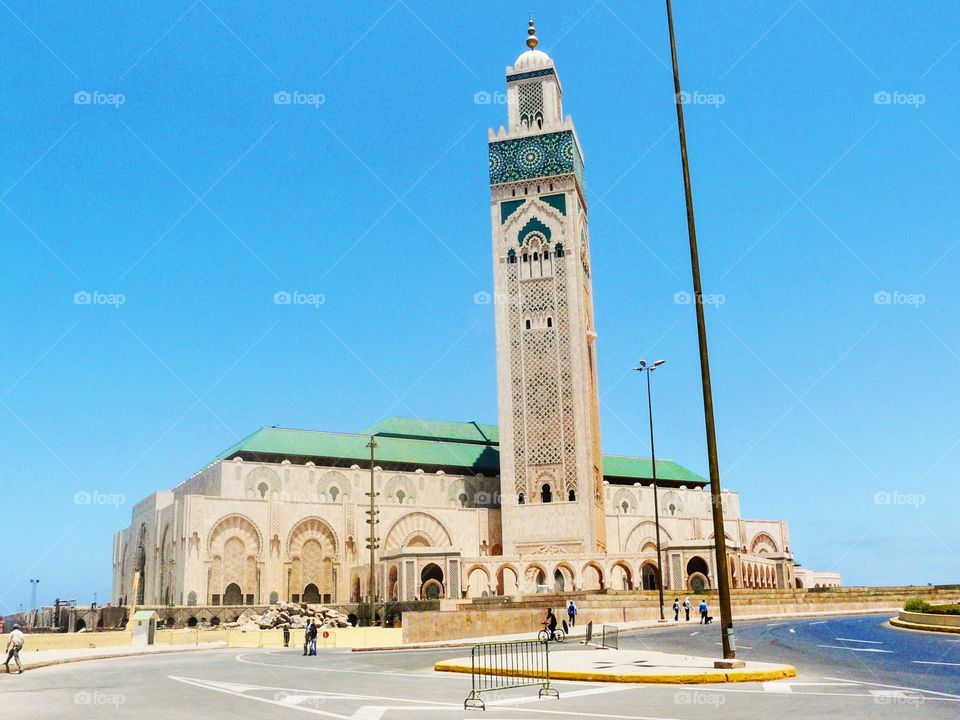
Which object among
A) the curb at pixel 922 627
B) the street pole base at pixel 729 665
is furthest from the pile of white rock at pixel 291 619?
the street pole base at pixel 729 665

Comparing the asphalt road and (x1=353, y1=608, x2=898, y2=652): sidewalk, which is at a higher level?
the asphalt road

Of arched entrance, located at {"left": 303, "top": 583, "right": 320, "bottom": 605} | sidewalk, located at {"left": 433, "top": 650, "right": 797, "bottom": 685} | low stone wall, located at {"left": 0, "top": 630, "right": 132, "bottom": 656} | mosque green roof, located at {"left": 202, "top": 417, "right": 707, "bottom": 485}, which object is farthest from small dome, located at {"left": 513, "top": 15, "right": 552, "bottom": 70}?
sidewalk, located at {"left": 433, "top": 650, "right": 797, "bottom": 685}

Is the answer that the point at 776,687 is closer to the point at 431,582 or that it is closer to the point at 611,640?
the point at 611,640

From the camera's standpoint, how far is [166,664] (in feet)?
79.7

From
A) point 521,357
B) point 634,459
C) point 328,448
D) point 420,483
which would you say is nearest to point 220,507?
point 328,448

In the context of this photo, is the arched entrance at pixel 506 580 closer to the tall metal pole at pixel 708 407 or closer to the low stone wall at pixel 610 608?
the low stone wall at pixel 610 608

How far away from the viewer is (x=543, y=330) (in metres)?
68.9

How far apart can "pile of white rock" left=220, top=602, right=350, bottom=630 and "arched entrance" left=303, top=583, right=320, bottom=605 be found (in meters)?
9.28

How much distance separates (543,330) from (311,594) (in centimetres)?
2545

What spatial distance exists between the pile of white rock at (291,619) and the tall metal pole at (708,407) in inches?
1328

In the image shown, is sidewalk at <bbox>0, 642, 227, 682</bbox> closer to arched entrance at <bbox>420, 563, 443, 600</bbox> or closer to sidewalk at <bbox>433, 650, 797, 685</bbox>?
sidewalk at <bbox>433, 650, 797, 685</bbox>

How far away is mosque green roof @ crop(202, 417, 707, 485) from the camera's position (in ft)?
239

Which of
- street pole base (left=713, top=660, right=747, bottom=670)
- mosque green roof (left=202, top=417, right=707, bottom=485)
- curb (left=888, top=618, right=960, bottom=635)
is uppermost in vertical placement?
mosque green roof (left=202, top=417, right=707, bottom=485)

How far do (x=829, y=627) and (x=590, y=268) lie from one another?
45439 millimetres
